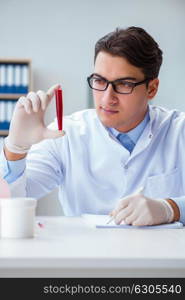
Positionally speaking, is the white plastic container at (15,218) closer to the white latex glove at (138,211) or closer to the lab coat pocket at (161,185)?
the white latex glove at (138,211)

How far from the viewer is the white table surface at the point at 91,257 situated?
3.27ft

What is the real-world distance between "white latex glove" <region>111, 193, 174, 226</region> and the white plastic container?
0.38m

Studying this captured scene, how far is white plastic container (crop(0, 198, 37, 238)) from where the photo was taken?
129 centimetres

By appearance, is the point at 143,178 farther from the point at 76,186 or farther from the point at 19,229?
the point at 19,229

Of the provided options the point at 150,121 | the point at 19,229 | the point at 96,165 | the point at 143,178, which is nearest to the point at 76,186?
the point at 96,165

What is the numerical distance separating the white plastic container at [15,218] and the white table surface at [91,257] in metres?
0.04

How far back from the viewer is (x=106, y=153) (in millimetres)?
2146

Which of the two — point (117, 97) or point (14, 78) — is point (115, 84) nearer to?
point (117, 97)

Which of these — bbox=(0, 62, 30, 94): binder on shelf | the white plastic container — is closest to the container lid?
the white plastic container

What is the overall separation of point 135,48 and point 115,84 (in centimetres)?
16

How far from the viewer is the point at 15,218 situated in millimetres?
1294

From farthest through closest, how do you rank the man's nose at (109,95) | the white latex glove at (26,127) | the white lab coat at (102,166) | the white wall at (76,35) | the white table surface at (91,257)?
the white wall at (76,35) → the white lab coat at (102,166) → the man's nose at (109,95) → the white latex glove at (26,127) → the white table surface at (91,257)

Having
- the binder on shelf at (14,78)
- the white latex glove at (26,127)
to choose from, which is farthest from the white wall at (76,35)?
the white latex glove at (26,127)

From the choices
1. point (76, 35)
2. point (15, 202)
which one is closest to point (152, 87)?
point (15, 202)
